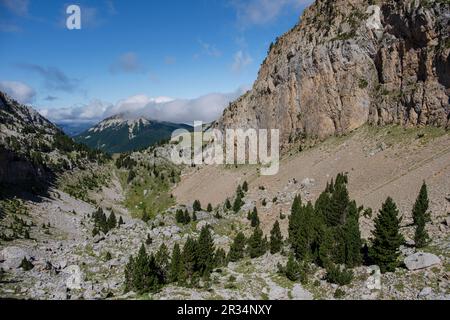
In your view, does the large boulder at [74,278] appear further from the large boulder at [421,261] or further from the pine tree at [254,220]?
the large boulder at [421,261]

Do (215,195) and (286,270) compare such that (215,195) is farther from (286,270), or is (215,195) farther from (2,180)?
(286,270)

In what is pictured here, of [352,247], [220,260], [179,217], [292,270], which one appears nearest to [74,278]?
[220,260]

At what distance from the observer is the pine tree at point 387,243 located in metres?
34.4

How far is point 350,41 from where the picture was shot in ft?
306

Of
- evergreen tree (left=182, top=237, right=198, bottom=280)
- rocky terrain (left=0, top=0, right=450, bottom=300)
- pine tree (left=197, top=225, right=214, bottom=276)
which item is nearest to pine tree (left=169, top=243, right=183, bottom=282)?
evergreen tree (left=182, top=237, right=198, bottom=280)

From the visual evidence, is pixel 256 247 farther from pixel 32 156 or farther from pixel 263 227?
pixel 32 156

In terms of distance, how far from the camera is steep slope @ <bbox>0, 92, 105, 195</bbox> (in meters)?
94.6

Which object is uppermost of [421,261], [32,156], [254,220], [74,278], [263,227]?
[32,156]

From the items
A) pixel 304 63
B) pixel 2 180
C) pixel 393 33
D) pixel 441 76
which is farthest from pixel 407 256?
pixel 2 180

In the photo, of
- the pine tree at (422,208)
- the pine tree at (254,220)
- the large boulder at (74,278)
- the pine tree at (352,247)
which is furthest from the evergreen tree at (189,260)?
the pine tree at (254,220)

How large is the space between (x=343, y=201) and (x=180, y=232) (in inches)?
1039

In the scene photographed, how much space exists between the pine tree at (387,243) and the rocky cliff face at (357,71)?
42774mm

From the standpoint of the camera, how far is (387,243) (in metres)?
35.0

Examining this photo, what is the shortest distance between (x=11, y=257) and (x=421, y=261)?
45.0 meters
